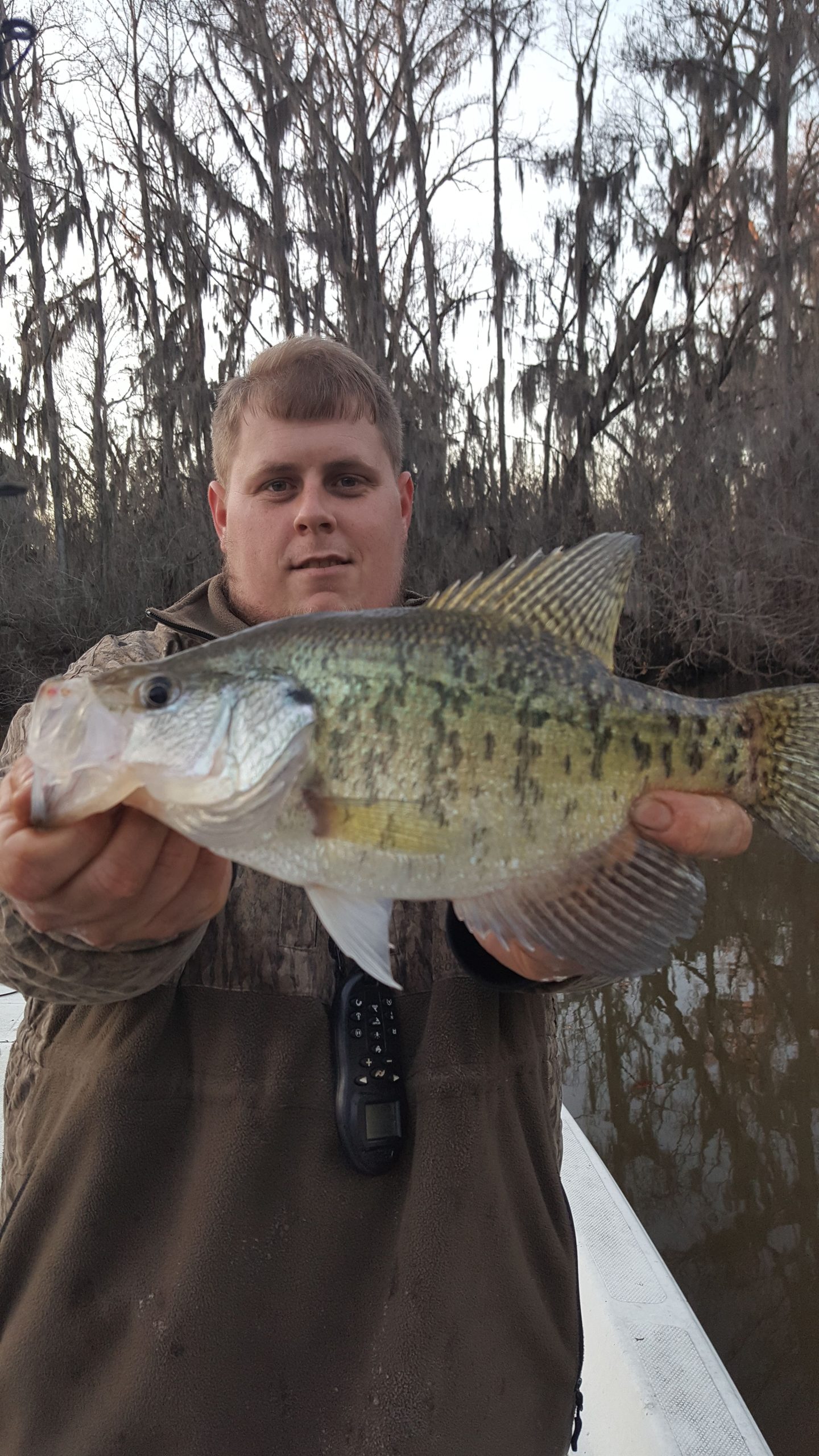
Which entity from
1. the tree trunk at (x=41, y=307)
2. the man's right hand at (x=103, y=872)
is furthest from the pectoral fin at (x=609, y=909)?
the tree trunk at (x=41, y=307)

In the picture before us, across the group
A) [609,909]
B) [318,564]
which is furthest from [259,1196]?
[318,564]

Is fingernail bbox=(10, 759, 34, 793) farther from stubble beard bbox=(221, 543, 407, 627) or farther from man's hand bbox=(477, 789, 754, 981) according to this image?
stubble beard bbox=(221, 543, 407, 627)

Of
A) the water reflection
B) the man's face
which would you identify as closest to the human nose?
the man's face

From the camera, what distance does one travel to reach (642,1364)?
2.16m

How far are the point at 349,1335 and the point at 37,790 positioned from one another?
1.11 metres

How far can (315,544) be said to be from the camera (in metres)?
2.07

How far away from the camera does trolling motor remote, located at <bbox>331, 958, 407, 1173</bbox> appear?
1.61 meters

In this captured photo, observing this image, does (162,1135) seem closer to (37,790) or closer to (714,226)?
(37,790)

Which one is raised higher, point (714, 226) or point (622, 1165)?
point (714, 226)

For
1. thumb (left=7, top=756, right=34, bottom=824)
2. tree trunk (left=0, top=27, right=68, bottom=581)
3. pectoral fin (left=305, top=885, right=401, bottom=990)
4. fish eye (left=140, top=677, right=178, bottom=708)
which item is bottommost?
pectoral fin (left=305, top=885, right=401, bottom=990)

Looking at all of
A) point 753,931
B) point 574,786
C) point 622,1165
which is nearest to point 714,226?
point 753,931

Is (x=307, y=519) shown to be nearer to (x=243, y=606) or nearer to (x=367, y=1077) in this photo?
(x=243, y=606)

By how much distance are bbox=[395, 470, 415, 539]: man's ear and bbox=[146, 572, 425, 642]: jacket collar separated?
0.25 m

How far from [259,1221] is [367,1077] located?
29cm
